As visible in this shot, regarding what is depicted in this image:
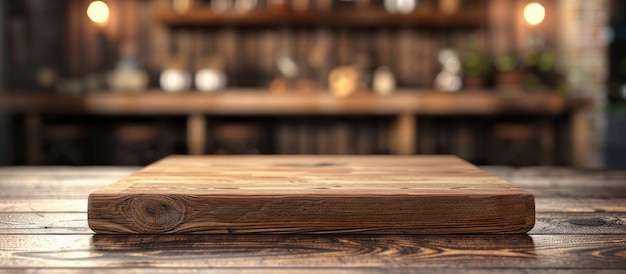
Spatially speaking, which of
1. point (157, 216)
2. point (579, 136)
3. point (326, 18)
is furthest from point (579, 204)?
point (326, 18)

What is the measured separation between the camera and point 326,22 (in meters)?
5.64

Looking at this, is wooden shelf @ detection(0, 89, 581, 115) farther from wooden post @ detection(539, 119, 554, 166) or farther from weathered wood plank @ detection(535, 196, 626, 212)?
weathered wood plank @ detection(535, 196, 626, 212)

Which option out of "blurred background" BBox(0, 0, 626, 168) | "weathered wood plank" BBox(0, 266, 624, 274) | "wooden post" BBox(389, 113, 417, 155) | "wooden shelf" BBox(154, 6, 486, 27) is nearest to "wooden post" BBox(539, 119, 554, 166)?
"blurred background" BBox(0, 0, 626, 168)

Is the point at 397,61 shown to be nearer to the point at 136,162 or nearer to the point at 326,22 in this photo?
the point at 326,22

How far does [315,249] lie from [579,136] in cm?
469

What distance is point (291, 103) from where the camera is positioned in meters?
5.06

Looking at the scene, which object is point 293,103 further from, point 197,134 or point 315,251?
point 315,251

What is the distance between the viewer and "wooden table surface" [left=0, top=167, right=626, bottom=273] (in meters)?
0.87

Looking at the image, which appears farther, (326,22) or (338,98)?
(326,22)

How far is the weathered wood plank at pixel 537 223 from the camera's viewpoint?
1.09 meters

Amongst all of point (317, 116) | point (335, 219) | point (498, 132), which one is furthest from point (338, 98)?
point (335, 219)

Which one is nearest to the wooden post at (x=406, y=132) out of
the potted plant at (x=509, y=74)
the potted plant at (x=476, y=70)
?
the potted plant at (x=476, y=70)

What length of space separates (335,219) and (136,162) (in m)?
4.66

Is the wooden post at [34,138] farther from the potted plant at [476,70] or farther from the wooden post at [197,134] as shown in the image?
the potted plant at [476,70]
